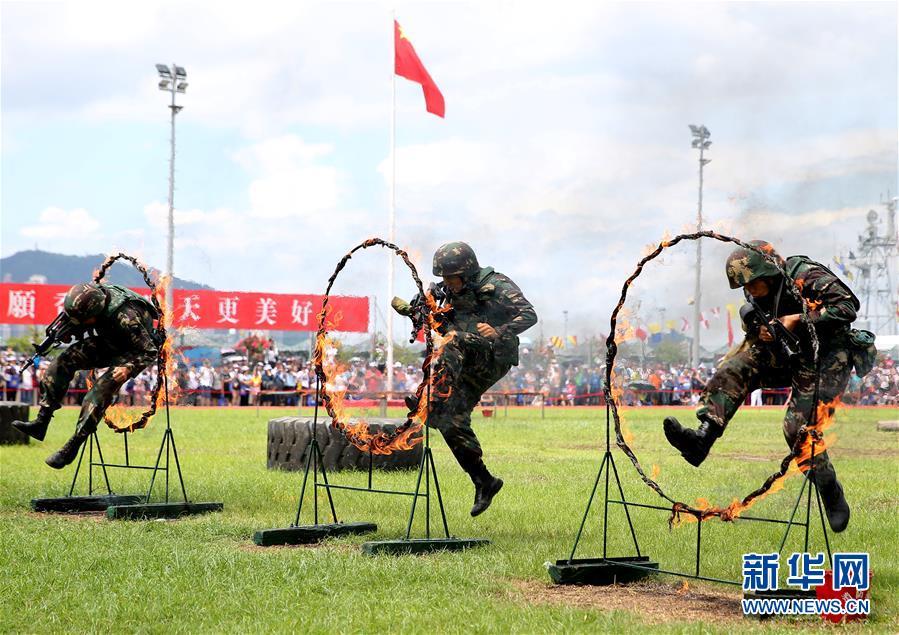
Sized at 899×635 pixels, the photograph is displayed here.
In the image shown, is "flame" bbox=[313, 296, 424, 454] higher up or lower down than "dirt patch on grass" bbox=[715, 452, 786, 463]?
higher up

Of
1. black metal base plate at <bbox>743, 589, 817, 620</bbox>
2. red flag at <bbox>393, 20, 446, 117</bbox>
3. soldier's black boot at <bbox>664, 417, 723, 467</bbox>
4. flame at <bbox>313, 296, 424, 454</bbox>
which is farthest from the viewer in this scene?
red flag at <bbox>393, 20, 446, 117</bbox>

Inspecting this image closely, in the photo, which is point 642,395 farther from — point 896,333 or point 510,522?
point 510,522

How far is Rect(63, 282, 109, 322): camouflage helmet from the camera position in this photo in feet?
39.8

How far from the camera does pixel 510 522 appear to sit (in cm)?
1105

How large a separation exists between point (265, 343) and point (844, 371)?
37.0 metres

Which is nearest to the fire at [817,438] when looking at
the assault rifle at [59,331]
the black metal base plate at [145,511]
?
the black metal base plate at [145,511]

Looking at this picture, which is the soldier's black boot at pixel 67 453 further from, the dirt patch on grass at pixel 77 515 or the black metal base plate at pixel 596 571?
the black metal base plate at pixel 596 571

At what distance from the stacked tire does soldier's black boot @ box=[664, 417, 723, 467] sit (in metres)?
7.26

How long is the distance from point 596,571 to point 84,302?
21.9 feet

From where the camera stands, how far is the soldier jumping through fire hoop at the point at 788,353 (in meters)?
7.78

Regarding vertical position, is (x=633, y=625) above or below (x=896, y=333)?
below

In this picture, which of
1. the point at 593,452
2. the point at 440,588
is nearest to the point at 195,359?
the point at 593,452

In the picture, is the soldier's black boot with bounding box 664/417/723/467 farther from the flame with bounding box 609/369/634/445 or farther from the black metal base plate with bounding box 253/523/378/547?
the black metal base plate with bounding box 253/523/378/547

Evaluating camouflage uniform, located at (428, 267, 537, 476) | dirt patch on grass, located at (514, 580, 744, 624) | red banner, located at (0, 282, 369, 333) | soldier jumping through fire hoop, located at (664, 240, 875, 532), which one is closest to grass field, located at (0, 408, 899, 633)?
dirt patch on grass, located at (514, 580, 744, 624)
